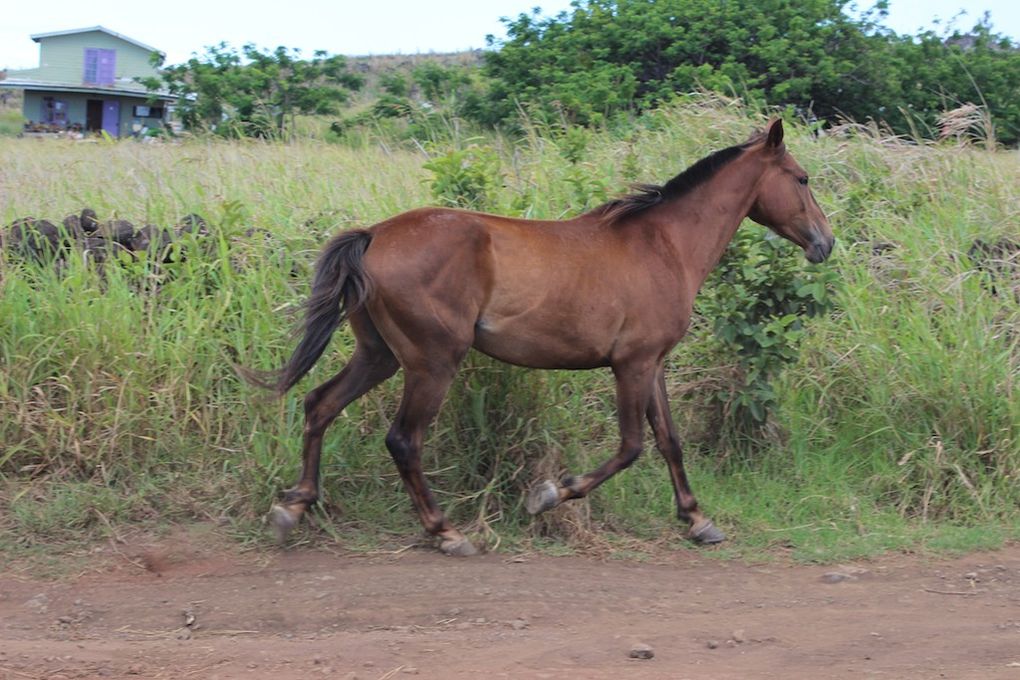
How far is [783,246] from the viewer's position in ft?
20.1

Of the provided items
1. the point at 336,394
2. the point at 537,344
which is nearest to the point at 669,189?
the point at 537,344

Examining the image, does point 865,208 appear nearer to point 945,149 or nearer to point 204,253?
point 945,149

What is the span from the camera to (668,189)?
5.48 m

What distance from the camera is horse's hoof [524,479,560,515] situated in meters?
5.09

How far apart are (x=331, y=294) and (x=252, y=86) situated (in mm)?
12856

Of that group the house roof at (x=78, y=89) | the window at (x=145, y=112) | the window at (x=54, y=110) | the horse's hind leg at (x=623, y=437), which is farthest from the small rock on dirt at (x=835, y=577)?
the window at (x=54, y=110)

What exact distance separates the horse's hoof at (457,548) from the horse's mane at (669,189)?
1.80 meters

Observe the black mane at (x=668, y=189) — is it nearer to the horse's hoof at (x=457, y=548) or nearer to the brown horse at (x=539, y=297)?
the brown horse at (x=539, y=297)

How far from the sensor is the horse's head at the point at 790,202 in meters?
5.50

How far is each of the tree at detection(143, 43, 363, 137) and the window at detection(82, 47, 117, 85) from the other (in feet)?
70.3

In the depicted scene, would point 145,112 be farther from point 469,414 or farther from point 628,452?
point 628,452

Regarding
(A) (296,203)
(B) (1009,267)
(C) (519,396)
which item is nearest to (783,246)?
(C) (519,396)

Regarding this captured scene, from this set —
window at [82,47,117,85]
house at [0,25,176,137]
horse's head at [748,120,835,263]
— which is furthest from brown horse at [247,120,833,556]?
window at [82,47,117,85]

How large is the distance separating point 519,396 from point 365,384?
89 centimetres
